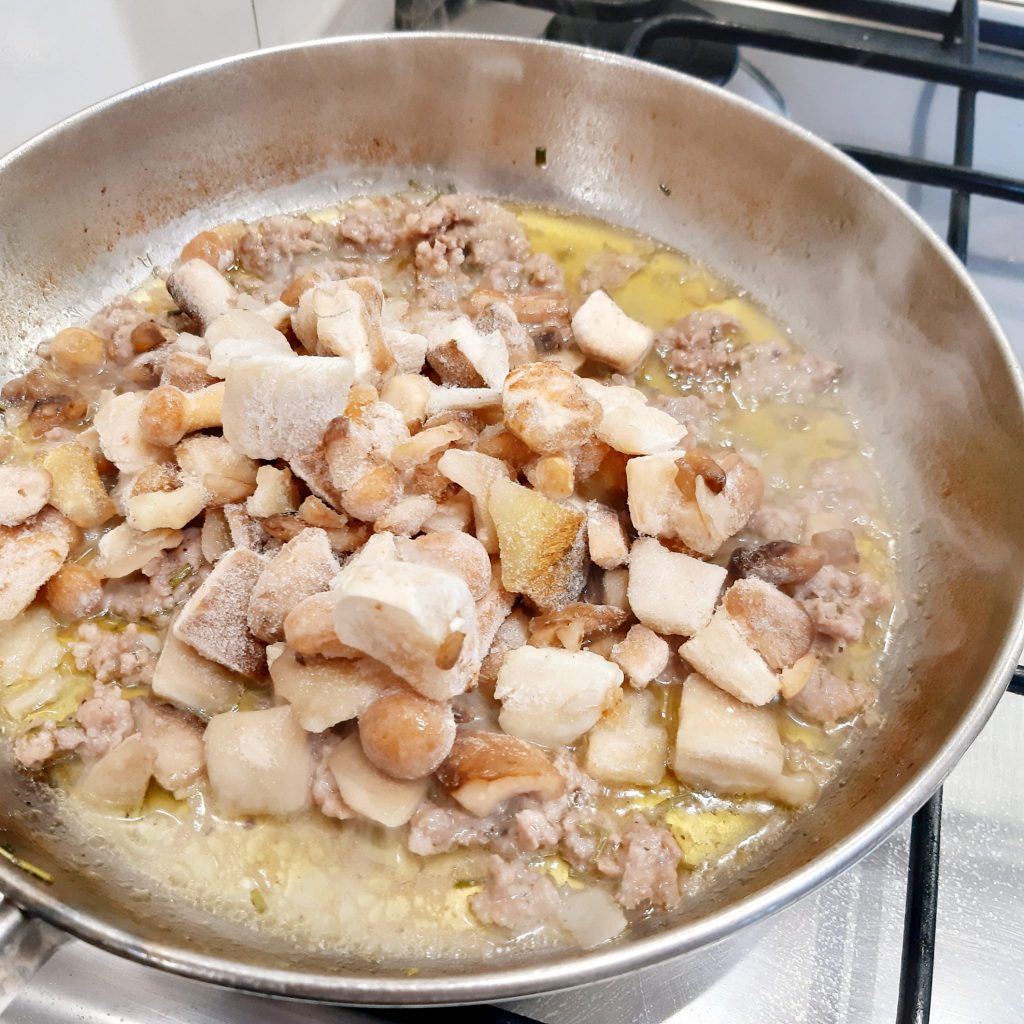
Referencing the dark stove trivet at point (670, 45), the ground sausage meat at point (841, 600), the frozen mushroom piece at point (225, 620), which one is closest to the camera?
the frozen mushroom piece at point (225, 620)

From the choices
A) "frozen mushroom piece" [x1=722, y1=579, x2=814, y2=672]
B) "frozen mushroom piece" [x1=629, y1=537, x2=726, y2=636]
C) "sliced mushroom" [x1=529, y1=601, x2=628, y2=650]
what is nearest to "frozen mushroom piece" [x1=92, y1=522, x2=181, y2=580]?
"sliced mushroom" [x1=529, y1=601, x2=628, y2=650]

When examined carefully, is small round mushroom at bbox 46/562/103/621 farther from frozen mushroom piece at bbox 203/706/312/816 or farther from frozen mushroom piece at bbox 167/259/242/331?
frozen mushroom piece at bbox 167/259/242/331

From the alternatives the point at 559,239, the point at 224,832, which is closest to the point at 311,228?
the point at 559,239

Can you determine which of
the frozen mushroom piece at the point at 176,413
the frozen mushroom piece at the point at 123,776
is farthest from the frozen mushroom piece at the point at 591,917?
the frozen mushroom piece at the point at 176,413

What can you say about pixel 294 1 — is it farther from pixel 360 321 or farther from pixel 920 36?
pixel 920 36

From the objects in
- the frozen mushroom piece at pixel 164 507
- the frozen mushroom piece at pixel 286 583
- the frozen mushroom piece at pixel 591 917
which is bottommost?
the frozen mushroom piece at pixel 591 917

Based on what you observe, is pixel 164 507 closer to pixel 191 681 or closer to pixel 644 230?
pixel 191 681

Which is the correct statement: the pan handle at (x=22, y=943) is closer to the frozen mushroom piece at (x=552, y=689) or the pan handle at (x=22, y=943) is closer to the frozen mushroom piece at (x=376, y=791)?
the frozen mushroom piece at (x=376, y=791)
